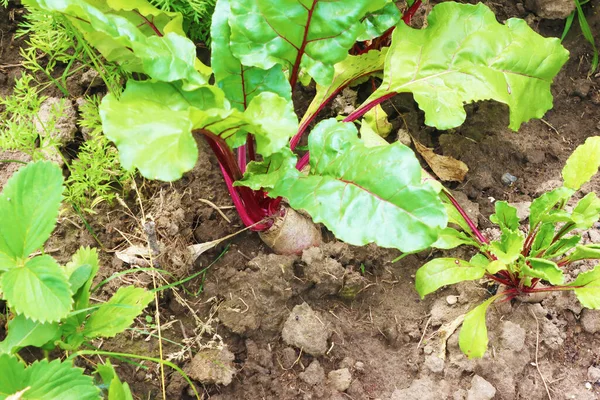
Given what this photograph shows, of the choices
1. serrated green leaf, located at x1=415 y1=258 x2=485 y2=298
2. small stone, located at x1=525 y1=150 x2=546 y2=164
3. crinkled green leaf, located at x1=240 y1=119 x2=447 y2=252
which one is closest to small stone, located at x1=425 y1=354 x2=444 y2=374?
serrated green leaf, located at x1=415 y1=258 x2=485 y2=298

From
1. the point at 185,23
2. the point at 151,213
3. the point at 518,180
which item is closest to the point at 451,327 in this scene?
the point at 518,180

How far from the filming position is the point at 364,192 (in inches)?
58.9

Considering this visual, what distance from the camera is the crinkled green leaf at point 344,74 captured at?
1.96 meters

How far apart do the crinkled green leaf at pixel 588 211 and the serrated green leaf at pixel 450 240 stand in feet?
1.05

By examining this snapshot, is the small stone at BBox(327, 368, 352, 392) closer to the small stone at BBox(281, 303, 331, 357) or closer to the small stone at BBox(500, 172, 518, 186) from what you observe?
the small stone at BBox(281, 303, 331, 357)

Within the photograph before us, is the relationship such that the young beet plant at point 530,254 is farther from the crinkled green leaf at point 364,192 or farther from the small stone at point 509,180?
the crinkled green leaf at point 364,192

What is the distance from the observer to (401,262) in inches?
77.3

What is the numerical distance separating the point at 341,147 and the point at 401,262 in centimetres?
56

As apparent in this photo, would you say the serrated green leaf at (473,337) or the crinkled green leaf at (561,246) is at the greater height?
the crinkled green leaf at (561,246)

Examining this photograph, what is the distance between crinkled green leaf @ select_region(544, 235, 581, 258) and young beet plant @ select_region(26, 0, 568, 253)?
0.43m

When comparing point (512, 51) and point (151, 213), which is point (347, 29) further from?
point (151, 213)

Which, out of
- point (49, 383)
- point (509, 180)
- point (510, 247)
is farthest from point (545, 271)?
point (49, 383)

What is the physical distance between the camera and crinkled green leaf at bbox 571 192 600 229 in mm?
1661

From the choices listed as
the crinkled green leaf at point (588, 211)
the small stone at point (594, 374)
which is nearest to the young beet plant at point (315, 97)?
the crinkled green leaf at point (588, 211)
